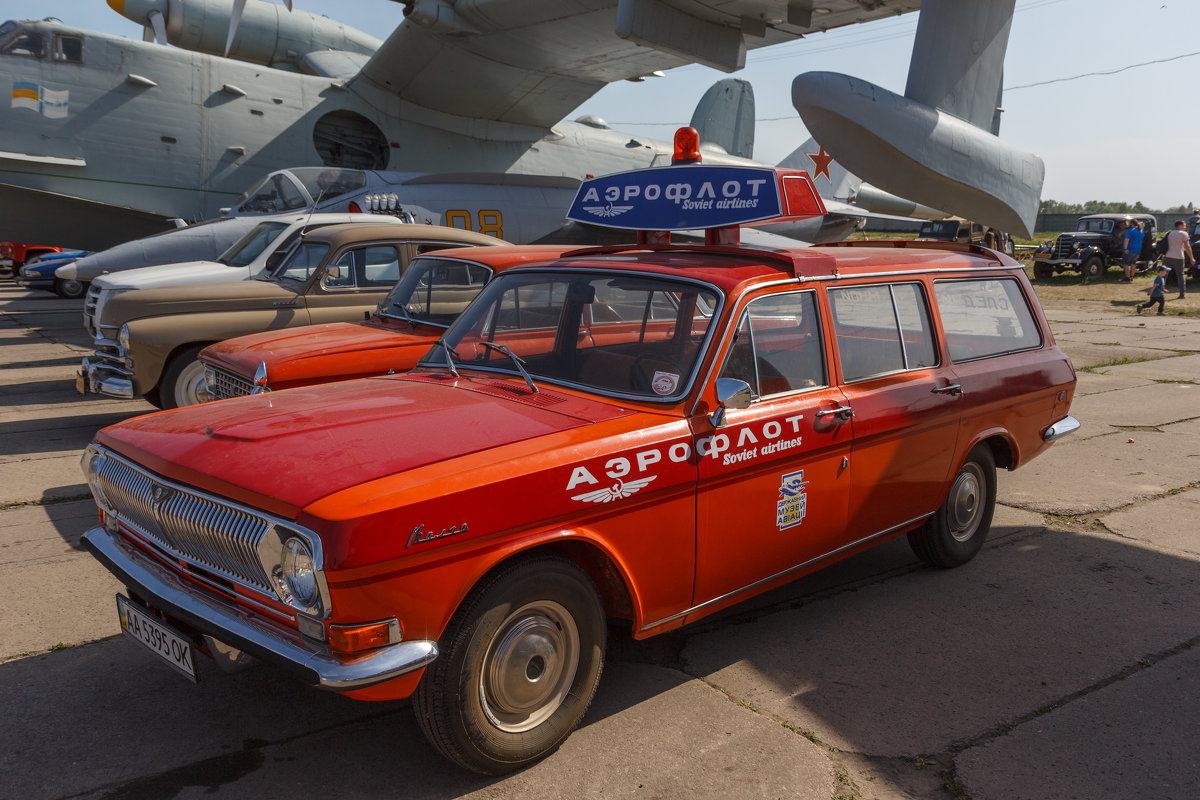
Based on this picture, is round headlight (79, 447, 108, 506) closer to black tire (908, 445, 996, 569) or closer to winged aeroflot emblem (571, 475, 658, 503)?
winged aeroflot emblem (571, 475, 658, 503)

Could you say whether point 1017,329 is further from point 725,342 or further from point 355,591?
point 355,591

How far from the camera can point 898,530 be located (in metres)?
4.42

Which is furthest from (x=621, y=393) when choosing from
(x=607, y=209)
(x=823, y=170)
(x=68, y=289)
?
(x=68, y=289)

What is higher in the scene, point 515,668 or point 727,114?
point 727,114

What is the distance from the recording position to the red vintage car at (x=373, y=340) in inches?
233

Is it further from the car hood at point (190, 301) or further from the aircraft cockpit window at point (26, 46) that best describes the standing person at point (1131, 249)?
the aircraft cockpit window at point (26, 46)

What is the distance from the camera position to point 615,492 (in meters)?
3.06

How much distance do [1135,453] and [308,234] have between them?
Answer: 7644mm

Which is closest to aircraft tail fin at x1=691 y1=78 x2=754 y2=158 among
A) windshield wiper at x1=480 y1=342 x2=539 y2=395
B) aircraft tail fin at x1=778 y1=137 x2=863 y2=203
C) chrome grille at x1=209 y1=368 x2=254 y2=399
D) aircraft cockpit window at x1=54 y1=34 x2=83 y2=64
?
aircraft tail fin at x1=778 y1=137 x2=863 y2=203

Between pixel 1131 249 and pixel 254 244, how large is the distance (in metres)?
24.8

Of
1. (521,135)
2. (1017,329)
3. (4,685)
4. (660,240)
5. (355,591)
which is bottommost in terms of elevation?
(4,685)

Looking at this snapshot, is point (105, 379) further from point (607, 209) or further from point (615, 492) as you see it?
point (615, 492)

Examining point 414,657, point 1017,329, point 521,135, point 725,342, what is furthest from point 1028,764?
point 521,135

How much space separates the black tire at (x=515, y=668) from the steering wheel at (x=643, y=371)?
31.8 inches
